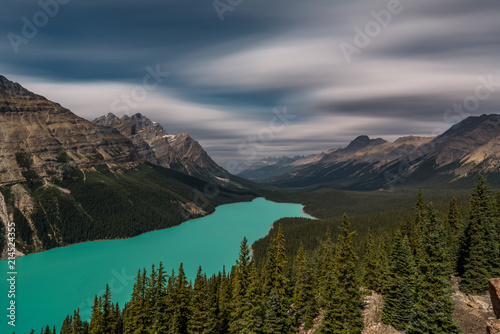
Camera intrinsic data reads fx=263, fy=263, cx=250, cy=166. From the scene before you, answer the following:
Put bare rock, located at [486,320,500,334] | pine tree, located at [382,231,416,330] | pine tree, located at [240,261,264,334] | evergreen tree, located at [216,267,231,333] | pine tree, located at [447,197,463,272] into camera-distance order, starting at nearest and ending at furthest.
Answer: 1. bare rock, located at [486,320,500,334]
2. pine tree, located at [382,231,416,330]
3. pine tree, located at [240,261,264,334]
4. pine tree, located at [447,197,463,272]
5. evergreen tree, located at [216,267,231,333]

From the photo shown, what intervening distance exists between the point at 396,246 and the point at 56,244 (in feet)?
707

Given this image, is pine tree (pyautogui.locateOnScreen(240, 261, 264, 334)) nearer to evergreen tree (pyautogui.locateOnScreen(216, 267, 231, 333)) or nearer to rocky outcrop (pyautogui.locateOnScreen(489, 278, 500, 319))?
evergreen tree (pyautogui.locateOnScreen(216, 267, 231, 333))

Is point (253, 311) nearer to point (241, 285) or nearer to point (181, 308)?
point (241, 285)

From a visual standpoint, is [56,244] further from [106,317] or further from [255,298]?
[255,298]

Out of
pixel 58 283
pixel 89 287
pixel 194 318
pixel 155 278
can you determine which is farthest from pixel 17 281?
pixel 194 318

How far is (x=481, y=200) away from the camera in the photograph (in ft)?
172

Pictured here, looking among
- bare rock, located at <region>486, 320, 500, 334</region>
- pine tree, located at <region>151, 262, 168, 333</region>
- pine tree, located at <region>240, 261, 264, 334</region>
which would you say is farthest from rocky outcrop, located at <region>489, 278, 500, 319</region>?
pine tree, located at <region>151, 262, 168, 333</region>

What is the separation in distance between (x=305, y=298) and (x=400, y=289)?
17737 mm

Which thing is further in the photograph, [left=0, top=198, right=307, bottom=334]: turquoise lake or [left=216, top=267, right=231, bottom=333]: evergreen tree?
[left=0, top=198, right=307, bottom=334]: turquoise lake

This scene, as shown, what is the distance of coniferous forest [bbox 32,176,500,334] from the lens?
117 ft

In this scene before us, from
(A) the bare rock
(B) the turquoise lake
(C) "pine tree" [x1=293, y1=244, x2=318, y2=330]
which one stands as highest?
(A) the bare rock

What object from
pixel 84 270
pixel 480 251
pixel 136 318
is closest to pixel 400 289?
pixel 480 251

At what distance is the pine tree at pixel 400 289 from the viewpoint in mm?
39594

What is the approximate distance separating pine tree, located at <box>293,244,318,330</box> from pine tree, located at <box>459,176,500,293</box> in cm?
2541
